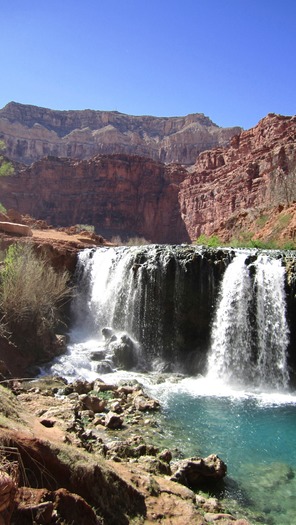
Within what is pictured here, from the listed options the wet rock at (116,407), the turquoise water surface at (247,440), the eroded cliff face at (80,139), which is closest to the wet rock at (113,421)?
the wet rock at (116,407)

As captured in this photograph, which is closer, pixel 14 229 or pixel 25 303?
pixel 25 303

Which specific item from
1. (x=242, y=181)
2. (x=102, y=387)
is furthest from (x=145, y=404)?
(x=242, y=181)

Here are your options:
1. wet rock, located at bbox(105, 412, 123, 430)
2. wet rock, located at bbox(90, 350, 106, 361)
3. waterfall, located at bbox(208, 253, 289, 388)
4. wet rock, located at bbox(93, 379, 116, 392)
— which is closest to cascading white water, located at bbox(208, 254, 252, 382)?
waterfall, located at bbox(208, 253, 289, 388)

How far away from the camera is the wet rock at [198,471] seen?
671cm

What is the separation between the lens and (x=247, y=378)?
14594 mm

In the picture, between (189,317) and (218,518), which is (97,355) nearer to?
(189,317)

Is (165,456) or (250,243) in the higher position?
(250,243)

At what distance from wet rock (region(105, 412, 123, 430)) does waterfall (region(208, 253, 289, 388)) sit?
21.7ft

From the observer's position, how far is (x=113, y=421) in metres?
9.11

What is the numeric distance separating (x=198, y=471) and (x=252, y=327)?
9217 millimetres

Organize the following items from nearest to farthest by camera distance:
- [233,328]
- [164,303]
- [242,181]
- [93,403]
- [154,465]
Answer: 1. [154,465]
2. [93,403]
3. [233,328]
4. [164,303]
5. [242,181]

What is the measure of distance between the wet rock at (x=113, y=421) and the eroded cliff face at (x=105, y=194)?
52.2 metres

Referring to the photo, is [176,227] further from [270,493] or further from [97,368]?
[270,493]

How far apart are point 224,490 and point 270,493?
0.88 m
